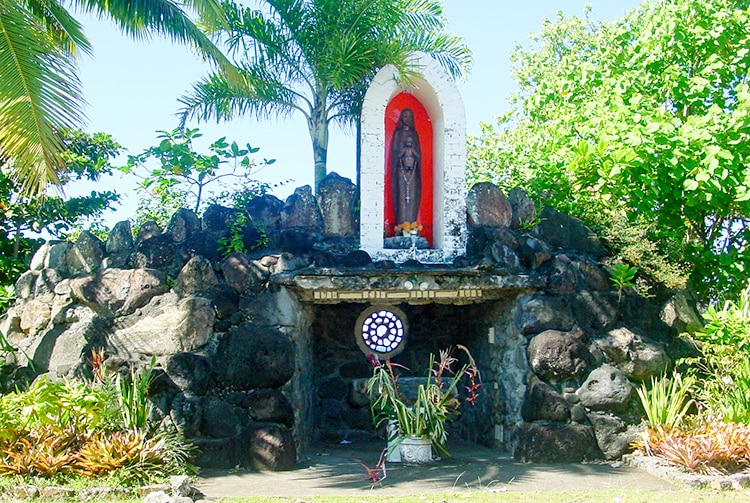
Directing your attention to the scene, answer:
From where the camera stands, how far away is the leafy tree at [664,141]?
1023 centimetres

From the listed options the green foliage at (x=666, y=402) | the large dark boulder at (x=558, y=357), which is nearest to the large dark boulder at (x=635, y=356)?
the green foliage at (x=666, y=402)

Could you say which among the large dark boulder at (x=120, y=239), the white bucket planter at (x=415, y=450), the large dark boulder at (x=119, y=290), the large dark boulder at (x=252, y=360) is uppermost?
the large dark boulder at (x=120, y=239)

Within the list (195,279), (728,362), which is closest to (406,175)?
(195,279)

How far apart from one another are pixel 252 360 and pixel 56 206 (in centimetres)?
574

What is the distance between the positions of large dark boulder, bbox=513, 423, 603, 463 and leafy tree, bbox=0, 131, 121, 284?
25.7ft

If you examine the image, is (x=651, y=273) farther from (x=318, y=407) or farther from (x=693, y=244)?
(x=318, y=407)

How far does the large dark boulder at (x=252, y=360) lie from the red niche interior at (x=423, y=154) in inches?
98.9

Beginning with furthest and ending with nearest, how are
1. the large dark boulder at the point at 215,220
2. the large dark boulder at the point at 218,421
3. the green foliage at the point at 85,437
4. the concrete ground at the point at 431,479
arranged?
the large dark boulder at the point at 215,220 < the large dark boulder at the point at 218,421 < the concrete ground at the point at 431,479 < the green foliage at the point at 85,437

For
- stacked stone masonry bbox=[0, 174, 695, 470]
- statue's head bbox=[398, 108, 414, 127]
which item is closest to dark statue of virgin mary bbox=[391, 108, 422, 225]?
statue's head bbox=[398, 108, 414, 127]

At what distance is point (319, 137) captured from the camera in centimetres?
1205

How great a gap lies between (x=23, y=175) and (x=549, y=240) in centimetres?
632

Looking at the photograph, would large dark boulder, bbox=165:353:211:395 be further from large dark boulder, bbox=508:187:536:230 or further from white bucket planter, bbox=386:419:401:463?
large dark boulder, bbox=508:187:536:230

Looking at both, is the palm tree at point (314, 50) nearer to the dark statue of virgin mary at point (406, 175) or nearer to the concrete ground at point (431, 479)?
the dark statue of virgin mary at point (406, 175)

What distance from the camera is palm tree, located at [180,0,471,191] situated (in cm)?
1115
